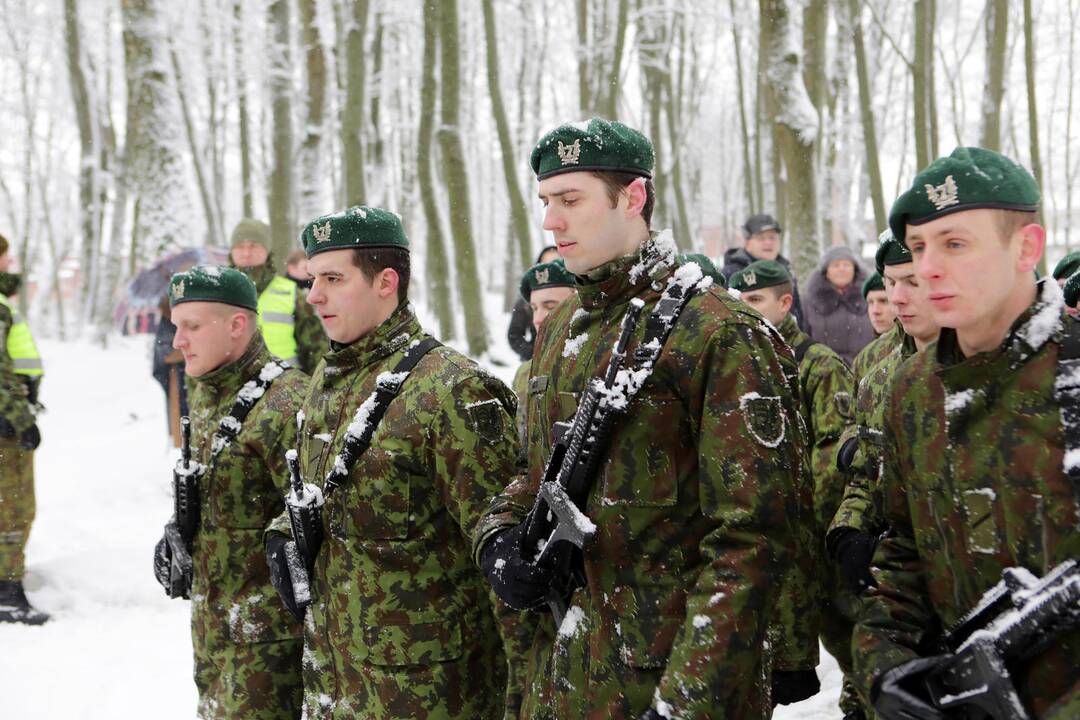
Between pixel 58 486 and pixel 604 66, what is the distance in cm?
1310

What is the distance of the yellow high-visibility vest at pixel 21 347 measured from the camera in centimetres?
638

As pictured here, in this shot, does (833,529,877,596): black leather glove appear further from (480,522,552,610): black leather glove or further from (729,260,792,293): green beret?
(729,260,792,293): green beret

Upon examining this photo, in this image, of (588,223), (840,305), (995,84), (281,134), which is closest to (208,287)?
(588,223)

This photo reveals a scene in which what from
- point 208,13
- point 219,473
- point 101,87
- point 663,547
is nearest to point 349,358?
point 219,473

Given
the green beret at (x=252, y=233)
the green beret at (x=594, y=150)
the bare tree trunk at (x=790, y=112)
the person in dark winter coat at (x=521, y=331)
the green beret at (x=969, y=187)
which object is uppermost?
the bare tree trunk at (x=790, y=112)

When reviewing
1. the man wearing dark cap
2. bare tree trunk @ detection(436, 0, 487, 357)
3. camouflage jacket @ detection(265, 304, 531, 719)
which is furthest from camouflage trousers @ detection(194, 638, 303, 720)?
bare tree trunk @ detection(436, 0, 487, 357)

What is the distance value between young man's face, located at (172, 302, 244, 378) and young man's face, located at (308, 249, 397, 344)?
819 millimetres

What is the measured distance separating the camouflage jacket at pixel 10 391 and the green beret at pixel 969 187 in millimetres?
6012

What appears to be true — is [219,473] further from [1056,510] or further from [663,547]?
[1056,510]

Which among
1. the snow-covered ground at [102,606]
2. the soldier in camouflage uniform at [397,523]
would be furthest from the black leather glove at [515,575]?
the snow-covered ground at [102,606]

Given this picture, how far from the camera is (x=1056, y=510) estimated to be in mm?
1768

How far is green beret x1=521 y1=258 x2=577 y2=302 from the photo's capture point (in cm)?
511

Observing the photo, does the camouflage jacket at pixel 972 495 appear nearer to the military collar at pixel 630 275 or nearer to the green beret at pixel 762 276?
the military collar at pixel 630 275

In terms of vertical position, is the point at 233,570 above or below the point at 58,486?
above
